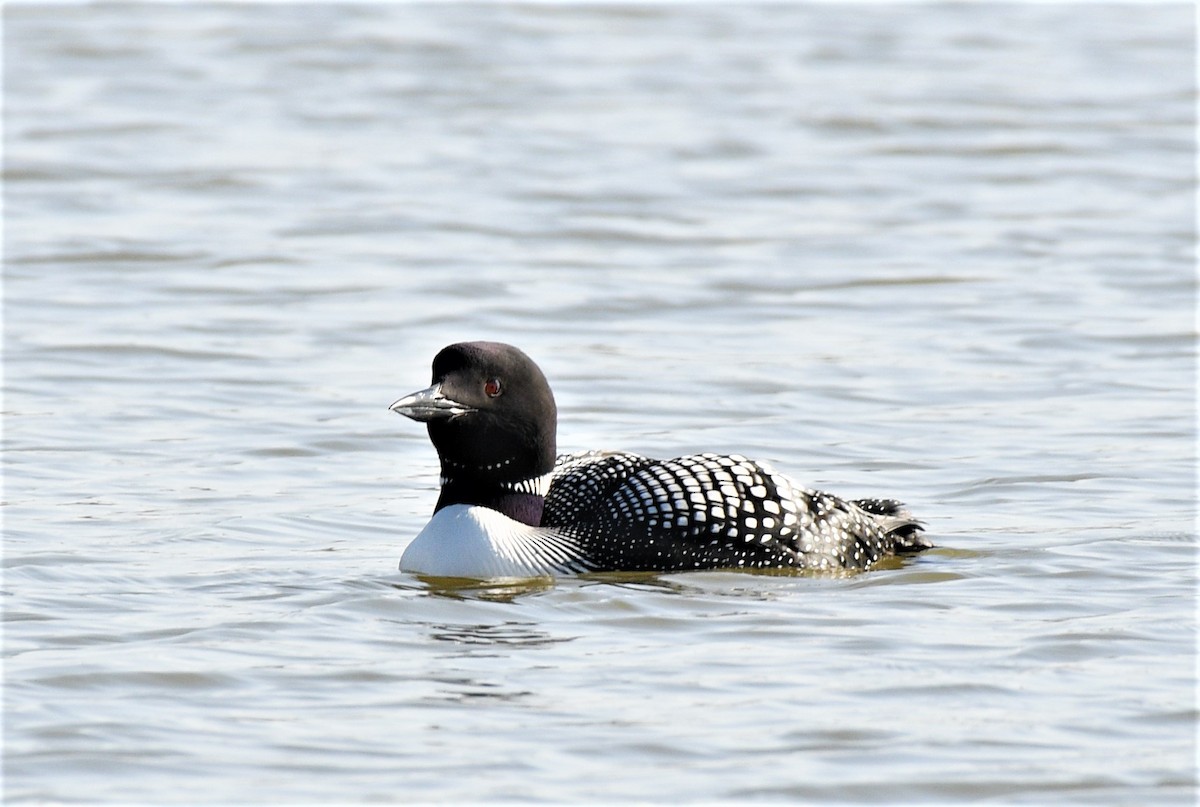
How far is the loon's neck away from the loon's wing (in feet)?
0.30

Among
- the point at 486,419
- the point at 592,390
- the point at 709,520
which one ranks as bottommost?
the point at 592,390

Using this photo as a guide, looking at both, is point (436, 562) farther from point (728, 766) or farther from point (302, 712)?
point (728, 766)

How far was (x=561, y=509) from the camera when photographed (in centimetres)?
645

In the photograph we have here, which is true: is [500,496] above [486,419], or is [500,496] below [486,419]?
below

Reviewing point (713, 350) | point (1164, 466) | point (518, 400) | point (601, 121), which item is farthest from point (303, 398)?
point (601, 121)

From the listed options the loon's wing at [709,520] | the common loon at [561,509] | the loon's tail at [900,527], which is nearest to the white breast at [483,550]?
the common loon at [561,509]

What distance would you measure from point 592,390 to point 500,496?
9.33 feet

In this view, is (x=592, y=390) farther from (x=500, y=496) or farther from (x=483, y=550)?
(x=483, y=550)

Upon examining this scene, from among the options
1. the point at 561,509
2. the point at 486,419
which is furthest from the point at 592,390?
the point at 486,419

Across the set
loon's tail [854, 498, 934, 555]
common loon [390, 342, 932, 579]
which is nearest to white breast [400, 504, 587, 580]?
common loon [390, 342, 932, 579]

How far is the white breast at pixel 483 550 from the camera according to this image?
6.20m

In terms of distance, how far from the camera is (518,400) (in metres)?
6.26

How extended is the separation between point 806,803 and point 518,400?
6.91 ft

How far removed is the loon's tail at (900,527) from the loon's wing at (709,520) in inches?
2.5
